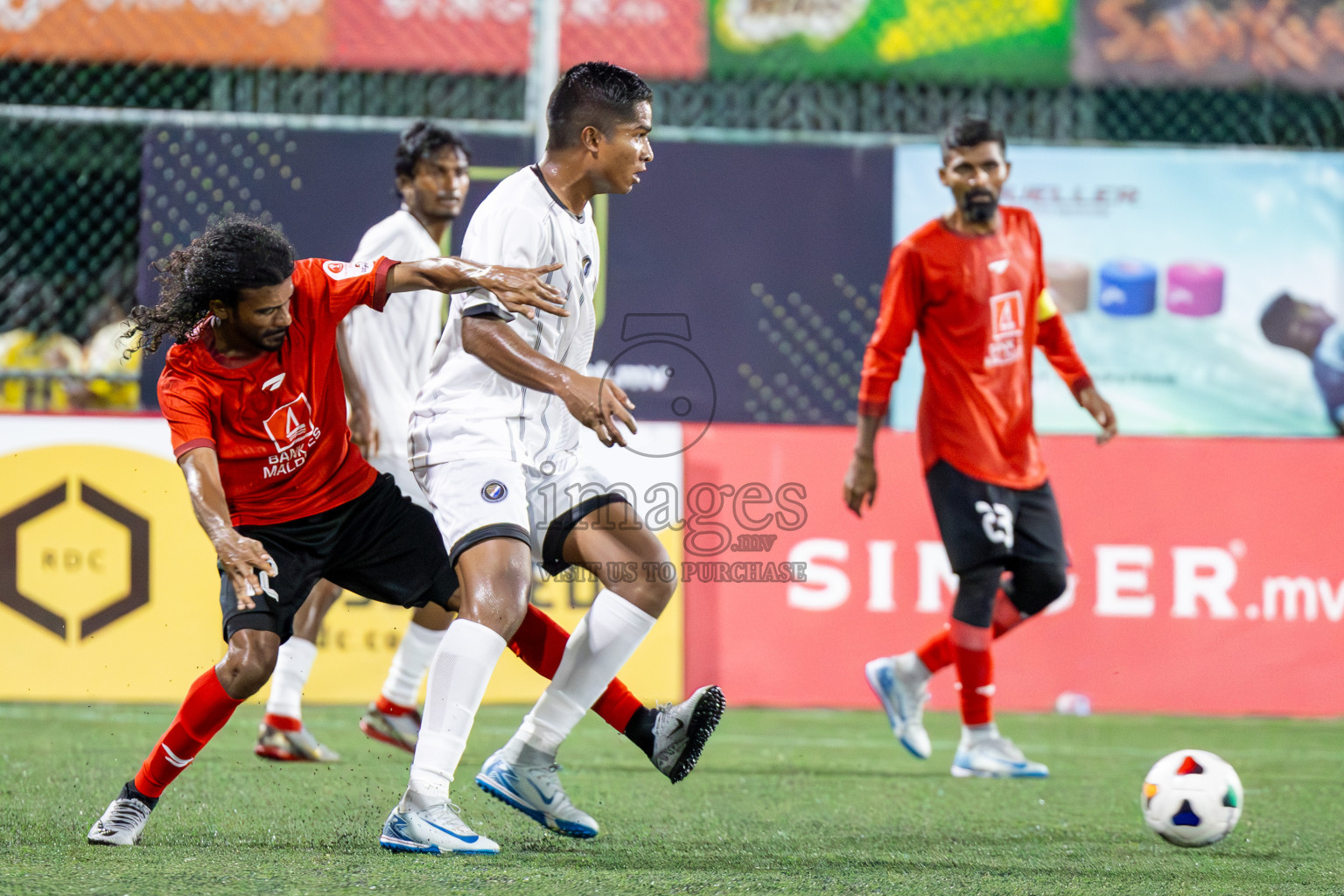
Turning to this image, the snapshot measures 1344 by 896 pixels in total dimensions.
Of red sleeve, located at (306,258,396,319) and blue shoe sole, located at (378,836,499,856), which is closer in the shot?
blue shoe sole, located at (378,836,499,856)

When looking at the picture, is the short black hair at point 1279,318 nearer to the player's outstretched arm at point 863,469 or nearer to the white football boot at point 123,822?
the player's outstretched arm at point 863,469

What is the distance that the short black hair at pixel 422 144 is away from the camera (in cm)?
562

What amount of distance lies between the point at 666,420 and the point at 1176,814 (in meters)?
4.27

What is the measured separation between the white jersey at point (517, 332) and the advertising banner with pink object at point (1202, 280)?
4355 mm

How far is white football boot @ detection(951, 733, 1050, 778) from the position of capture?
5.15m

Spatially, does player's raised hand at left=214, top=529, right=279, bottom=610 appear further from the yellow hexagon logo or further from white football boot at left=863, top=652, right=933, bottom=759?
the yellow hexagon logo

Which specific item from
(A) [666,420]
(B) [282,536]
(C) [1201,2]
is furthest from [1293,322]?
(B) [282,536]

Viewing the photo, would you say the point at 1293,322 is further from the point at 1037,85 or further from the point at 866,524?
the point at 866,524

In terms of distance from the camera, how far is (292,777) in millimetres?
4805

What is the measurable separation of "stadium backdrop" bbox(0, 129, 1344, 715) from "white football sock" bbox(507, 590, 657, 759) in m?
2.97

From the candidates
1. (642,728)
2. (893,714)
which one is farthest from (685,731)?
(893,714)

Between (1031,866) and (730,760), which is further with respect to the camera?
(730,760)

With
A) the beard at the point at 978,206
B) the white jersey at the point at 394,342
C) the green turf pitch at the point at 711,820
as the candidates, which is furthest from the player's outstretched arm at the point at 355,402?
the beard at the point at 978,206

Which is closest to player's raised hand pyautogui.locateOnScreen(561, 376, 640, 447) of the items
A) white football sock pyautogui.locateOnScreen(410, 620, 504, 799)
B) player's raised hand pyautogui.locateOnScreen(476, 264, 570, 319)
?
player's raised hand pyautogui.locateOnScreen(476, 264, 570, 319)
